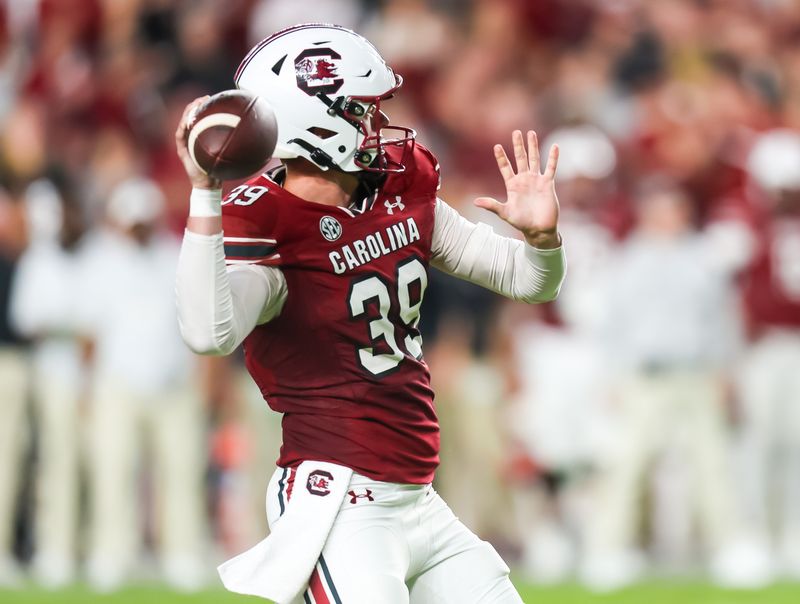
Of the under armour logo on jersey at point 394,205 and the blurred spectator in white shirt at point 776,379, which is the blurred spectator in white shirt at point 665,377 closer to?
the blurred spectator in white shirt at point 776,379

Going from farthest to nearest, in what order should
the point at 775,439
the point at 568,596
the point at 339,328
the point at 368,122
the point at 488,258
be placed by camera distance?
the point at 775,439 → the point at 568,596 → the point at 488,258 → the point at 368,122 → the point at 339,328

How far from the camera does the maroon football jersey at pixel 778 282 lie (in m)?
8.09

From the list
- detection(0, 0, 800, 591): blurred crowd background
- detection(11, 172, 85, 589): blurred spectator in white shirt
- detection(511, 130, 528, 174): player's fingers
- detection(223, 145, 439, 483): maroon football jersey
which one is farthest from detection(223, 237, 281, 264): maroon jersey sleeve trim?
detection(11, 172, 85, 589): blurred spectator in white shirt

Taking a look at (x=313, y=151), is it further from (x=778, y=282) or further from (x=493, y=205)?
(x=778, y=282)

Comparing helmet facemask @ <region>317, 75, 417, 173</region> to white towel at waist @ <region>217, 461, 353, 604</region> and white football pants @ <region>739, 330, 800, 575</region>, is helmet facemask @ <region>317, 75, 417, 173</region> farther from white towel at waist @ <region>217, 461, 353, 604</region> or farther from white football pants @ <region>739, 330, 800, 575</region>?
white football pants @ <region>739, 330, 800, 575</region>

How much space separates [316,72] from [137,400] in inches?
195

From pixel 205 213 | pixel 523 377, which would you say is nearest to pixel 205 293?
pixel 205 213

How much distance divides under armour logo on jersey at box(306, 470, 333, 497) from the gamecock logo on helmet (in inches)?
35.5

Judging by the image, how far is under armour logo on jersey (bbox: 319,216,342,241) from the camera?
358 cm

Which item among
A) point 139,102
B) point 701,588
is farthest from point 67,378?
point 701,588

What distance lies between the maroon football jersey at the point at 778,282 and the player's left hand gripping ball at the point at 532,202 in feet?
15.1

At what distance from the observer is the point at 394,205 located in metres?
3.73

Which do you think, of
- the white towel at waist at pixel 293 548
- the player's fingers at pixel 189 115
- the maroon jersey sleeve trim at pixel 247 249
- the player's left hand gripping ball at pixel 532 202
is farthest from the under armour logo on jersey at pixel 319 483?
the player's fingers at pixel 189 115

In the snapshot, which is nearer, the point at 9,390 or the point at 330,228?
the point at 330,228
